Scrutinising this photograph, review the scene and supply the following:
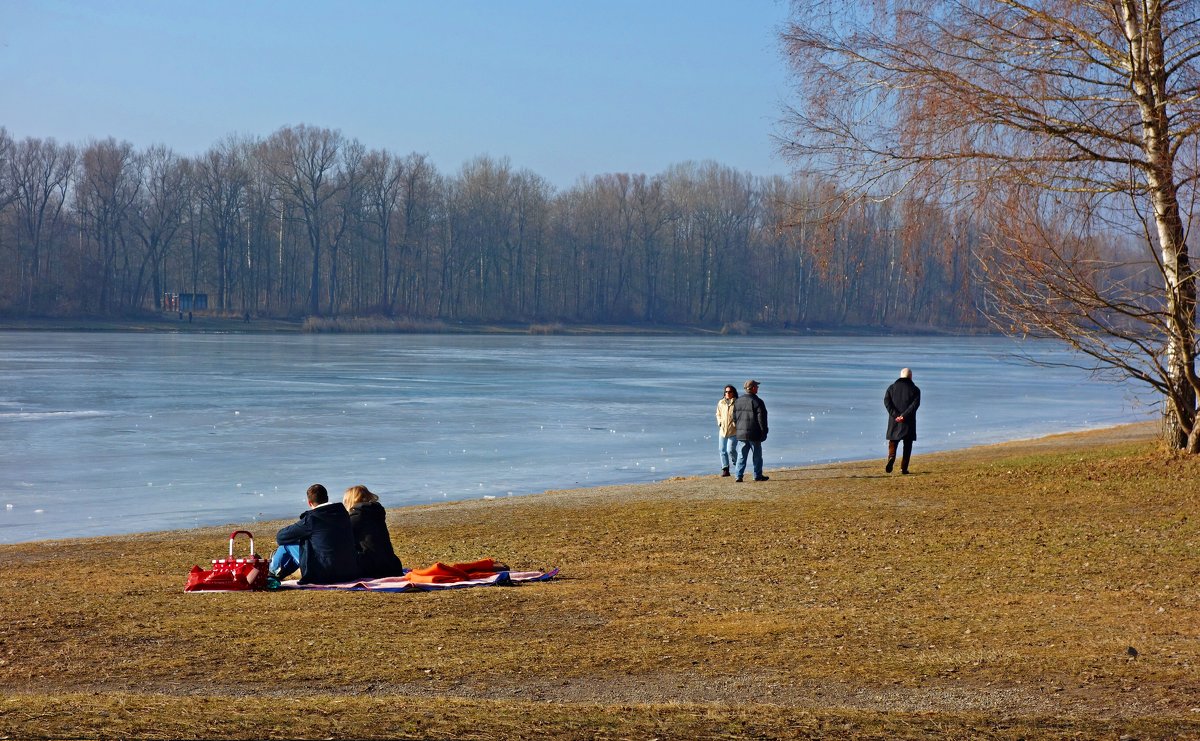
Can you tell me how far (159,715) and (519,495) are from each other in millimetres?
13148

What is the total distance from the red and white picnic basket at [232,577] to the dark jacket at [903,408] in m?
11.1

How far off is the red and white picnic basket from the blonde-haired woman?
827 mm

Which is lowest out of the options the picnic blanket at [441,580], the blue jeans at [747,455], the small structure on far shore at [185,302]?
the picnic blanket at [441,580]

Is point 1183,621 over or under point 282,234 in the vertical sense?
under

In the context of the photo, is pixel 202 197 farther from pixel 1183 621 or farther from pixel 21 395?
pixel 1183 621

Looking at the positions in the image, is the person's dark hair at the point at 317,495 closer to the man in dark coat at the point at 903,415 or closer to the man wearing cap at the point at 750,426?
the man wearing cap at the point at 750,426

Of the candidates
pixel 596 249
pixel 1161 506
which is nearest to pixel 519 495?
pixel 1161 506

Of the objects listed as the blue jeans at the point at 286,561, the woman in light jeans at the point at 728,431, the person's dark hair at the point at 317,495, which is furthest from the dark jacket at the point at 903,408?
the person's dark hair at the point at 317,495

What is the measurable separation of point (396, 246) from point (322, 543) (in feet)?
351

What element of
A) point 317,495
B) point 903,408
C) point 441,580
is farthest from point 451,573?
point 903,408

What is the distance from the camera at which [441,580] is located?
11500 mm

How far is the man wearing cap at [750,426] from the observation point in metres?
19.6

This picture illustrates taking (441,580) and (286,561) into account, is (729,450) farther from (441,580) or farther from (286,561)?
(286,561)

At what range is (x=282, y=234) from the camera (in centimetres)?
11319
